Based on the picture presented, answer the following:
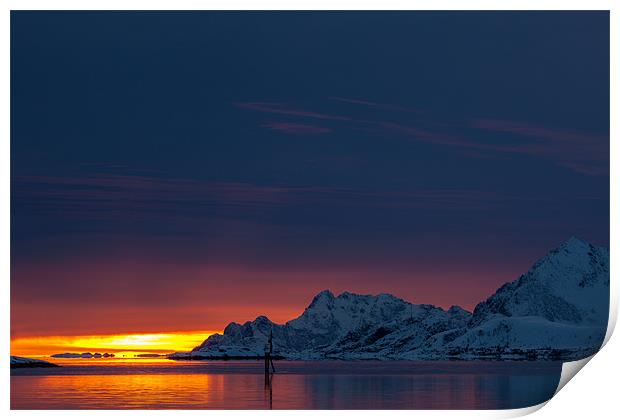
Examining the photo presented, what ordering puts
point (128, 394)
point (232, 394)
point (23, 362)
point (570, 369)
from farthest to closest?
point (232, 394), point (128, 394), point (23, 362), point (570, 369)

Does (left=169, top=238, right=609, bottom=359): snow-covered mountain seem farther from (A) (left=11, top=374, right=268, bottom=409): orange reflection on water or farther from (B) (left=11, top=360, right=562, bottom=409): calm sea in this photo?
(A) (left=11, top=374, right=268, bottom=409): orange reflection on water

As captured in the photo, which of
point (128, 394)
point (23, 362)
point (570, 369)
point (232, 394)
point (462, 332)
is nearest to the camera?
point (570, 369)

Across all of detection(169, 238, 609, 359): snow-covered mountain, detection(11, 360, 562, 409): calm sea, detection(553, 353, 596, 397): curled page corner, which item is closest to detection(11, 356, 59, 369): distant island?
detection(11, 360, 562, 409): calm sea

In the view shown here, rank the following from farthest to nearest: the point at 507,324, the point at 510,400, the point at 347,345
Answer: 1. the point at 507,324
2. the point at 347,345
3. the point at 510,400

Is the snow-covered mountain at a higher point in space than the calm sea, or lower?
higher

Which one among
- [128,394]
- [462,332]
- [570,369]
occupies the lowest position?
[128,394]
